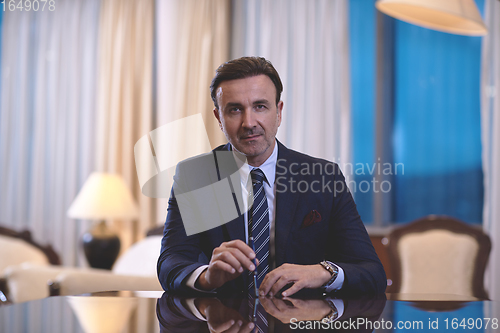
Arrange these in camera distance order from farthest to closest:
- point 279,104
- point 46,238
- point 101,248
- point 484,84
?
point 46,238
point 101,248
point 484,84
point 279,104

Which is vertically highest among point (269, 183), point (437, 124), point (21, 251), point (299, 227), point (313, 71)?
point (313, 71)

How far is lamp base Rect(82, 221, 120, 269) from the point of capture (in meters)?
3.59

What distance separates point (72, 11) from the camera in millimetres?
4293

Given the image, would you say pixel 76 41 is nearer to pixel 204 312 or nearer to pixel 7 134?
pixel 7 134

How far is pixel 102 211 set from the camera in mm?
3576

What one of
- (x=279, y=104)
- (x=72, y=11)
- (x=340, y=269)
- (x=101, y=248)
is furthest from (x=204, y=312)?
(x=72, y=11)

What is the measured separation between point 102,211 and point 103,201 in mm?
83

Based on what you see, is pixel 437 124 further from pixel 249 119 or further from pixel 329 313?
pixel 329 313

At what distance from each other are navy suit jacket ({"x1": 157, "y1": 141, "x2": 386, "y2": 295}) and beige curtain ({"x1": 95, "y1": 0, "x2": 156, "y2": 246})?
9.04 ft

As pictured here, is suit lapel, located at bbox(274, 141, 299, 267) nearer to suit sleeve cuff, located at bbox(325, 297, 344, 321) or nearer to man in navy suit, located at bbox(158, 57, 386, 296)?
man in navy suit, located at bbox(158, 57, 386, 296)

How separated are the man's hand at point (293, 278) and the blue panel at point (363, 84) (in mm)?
2592

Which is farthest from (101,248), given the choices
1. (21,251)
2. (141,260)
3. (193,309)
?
(193,309)

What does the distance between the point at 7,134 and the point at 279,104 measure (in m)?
3.84

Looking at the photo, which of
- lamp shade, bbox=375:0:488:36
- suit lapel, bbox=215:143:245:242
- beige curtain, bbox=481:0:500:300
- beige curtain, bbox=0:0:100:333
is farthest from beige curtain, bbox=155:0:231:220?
suit lapel, bbox=215:143:245:242
